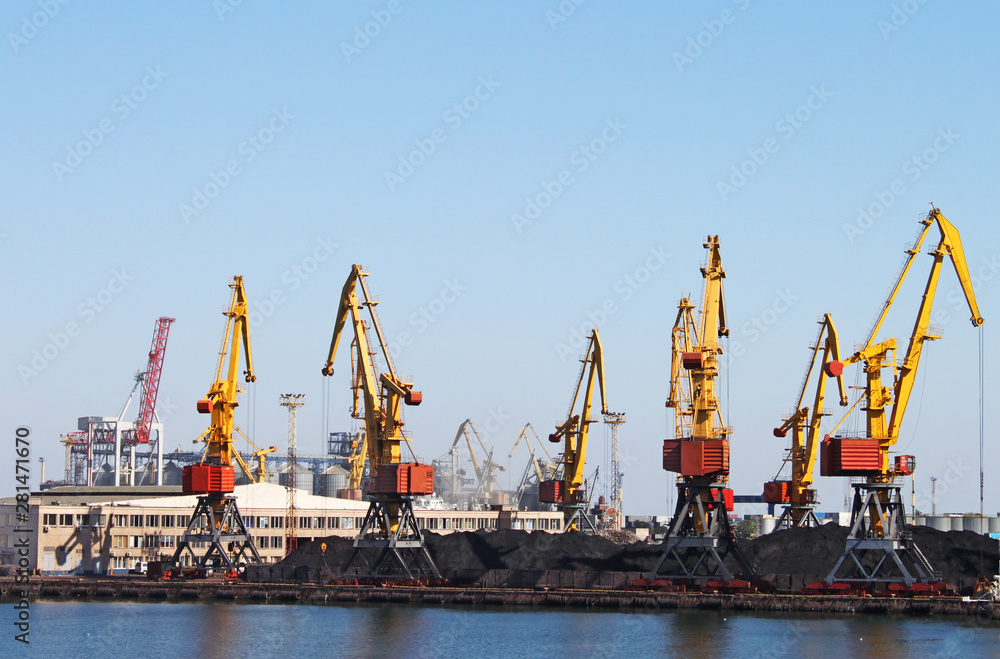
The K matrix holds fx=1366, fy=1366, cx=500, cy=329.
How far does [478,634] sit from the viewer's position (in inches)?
2768

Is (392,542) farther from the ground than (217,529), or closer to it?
closer to it

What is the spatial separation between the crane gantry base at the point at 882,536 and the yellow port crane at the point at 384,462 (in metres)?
28.2

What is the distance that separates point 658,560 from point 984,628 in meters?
28.0

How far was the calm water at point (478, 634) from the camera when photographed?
63375mm

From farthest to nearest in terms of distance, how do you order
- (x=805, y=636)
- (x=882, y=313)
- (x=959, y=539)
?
(x=959, y=539) < (x=882, y=313) < (x=805, y=636)

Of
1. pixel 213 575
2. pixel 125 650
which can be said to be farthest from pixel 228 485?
pixel 125 650

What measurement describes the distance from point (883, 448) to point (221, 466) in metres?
48.6

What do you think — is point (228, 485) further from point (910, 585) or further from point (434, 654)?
point (910, 585)

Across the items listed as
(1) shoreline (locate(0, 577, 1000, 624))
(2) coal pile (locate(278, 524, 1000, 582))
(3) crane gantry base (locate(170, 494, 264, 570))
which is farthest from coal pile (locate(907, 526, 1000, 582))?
(3) crane gantry base (locate(170, 494, 264, 570))

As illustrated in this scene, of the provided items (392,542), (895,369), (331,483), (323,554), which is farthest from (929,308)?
→ (331,483)

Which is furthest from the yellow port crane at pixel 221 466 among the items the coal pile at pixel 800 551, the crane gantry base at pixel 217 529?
the coal pile at pixel 800 551

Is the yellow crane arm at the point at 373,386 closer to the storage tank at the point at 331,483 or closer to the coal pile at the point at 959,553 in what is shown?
the coal pile at the point at 959,553

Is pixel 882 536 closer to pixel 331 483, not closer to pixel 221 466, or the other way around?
pixel 221 466

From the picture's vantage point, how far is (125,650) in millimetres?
64812
